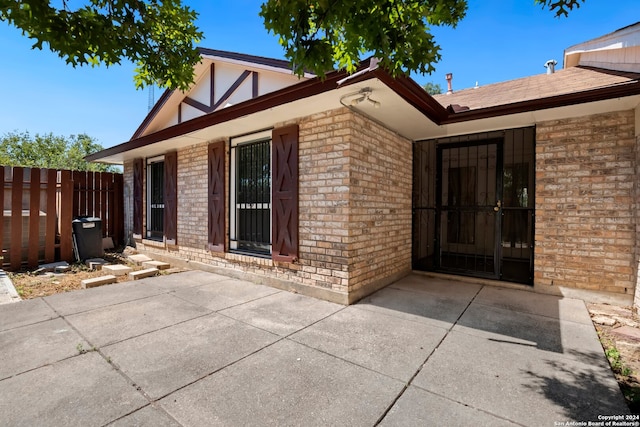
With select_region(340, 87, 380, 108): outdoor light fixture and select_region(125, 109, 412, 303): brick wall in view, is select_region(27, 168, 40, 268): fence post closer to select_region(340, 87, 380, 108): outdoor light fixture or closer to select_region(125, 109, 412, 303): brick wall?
select_region(125, 109, 412, 303): brick wall

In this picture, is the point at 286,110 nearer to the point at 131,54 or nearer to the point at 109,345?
the point at 131,54

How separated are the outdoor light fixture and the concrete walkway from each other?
8.68 feet

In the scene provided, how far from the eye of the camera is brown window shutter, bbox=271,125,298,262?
4309 mm

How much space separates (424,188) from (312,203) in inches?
141

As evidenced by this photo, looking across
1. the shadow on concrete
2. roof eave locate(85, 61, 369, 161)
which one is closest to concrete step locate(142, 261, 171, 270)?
roof eave locate(85, 61, 369, 161)

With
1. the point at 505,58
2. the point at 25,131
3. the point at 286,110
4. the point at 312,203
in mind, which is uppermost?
the point at 25,131

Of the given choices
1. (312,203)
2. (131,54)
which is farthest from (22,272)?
(312,203)

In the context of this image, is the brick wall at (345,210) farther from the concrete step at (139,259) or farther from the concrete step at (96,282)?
the concrete step at (139,259)

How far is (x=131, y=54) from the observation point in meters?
2.80

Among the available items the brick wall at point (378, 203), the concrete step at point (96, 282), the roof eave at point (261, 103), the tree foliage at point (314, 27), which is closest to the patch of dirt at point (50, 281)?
the concrete step at point (96, 282)

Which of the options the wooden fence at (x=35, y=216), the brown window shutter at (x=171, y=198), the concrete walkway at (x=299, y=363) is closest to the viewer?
the concrete walkway at (x=299, y=363)

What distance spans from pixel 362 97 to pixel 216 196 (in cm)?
353

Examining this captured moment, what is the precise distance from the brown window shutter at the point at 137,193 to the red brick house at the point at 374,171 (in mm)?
1770

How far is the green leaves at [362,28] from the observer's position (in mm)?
1947
